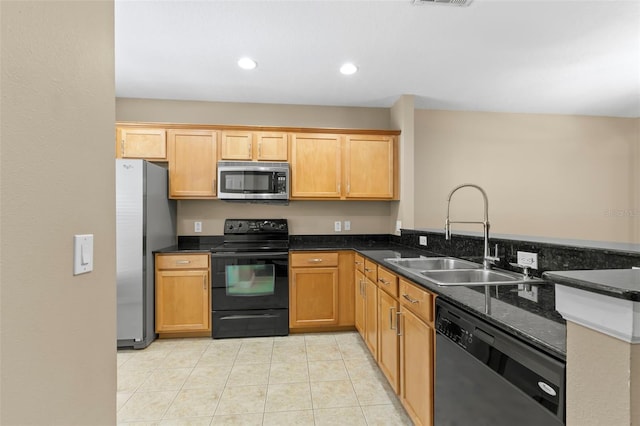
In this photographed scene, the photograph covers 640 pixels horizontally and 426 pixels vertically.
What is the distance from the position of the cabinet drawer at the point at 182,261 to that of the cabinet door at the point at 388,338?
181 centimetres

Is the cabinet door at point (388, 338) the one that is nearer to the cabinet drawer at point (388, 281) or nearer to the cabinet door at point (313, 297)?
the cabinet drawer at point (388, 281)

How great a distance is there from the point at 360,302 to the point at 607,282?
2520 millimetres

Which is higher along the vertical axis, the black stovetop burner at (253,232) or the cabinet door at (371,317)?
the black stovetop burner at (253,232)

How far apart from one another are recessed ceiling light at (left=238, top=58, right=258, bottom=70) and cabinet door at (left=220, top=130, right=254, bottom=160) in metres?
0.77

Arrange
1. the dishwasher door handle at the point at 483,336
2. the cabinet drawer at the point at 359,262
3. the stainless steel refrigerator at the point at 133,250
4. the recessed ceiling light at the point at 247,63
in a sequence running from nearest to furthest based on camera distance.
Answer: the dishwasher door handle at the point at 483,336 < the recessed ceiling light at the point at 247,63 < the stainless steel refrigerator at the point at 133,250 < the cabinet drawer at the point at 359,262

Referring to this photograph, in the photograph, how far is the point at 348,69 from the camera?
2.85 metres

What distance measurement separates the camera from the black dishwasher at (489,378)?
2.75 ft

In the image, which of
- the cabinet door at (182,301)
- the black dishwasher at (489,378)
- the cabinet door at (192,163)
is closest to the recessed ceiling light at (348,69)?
the cabinet door at (192,163)

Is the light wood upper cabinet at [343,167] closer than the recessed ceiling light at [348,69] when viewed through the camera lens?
No

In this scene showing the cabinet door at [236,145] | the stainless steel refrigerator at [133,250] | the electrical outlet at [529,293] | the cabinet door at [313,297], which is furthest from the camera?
the cabinet door at [236,145]

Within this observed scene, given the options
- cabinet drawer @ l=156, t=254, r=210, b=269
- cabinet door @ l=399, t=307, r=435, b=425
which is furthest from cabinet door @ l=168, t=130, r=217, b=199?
cabinet door @ l=399, t=307, r=435, b=425

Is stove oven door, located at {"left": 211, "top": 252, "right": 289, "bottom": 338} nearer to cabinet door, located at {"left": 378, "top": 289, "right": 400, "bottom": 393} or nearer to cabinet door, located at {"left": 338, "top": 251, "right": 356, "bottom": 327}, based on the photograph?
cabinet door, located at {"left": 338, "top": 251, "right": 356, "bottom": 327}

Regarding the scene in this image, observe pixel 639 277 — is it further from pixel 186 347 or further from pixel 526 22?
pixel 186 347

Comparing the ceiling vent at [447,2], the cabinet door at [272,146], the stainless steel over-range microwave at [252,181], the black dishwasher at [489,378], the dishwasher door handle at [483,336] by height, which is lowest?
the black dishwasher at [489,378]
